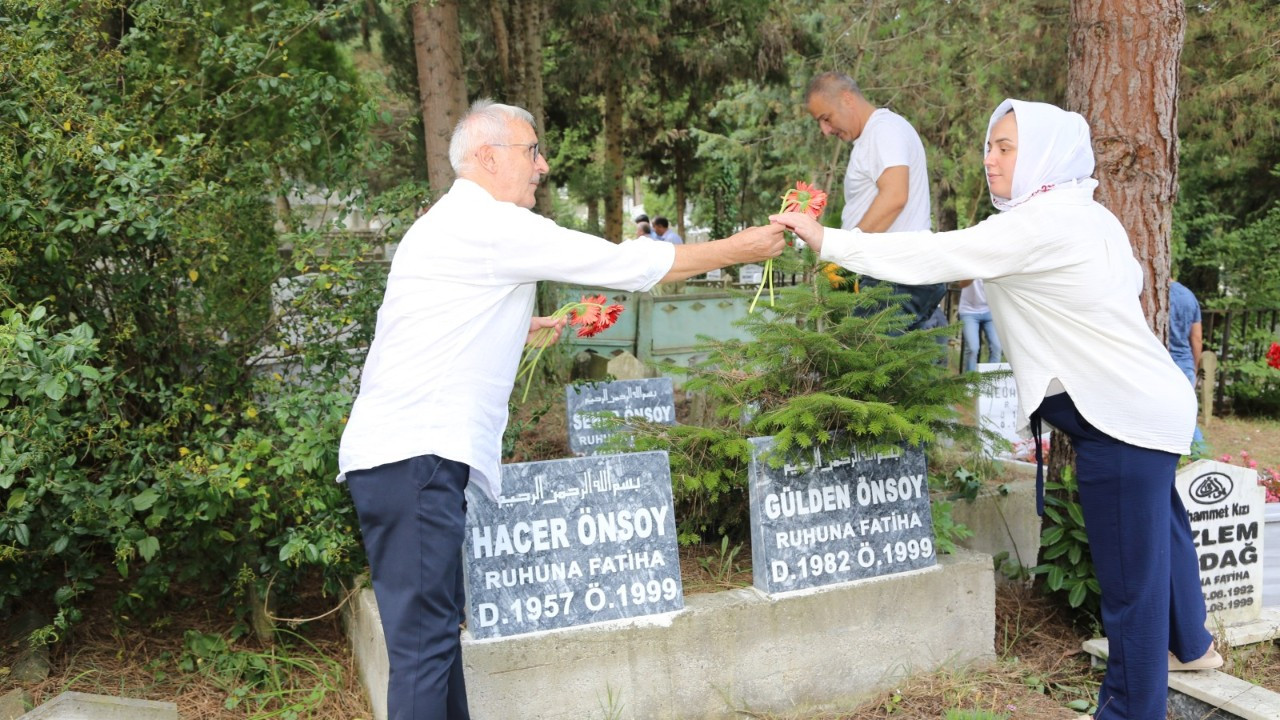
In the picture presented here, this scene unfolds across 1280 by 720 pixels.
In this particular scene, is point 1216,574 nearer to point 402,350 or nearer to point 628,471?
point 628,471

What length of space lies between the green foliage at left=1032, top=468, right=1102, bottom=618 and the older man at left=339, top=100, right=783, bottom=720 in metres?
2.23

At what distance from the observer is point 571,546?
10.7ft

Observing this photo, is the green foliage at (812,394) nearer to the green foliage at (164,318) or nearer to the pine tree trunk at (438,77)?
the green foliage at (164,318)

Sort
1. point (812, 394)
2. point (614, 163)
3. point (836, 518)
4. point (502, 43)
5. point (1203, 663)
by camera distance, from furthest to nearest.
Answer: point (614, 163) < point (502, 43) < point (812, 394) < point (836, 518) < point (1203, 663)

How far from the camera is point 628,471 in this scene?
3.34 metres

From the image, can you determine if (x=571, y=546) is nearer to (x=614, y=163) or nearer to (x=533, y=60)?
(x=533, y=60)

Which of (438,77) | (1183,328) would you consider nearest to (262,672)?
(438,77)

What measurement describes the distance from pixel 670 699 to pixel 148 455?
2063mm

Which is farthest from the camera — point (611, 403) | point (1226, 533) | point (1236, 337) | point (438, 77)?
point (1236, 337)

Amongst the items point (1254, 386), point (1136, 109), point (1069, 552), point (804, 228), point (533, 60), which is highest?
point (533, 60)

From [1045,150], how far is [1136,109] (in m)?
1.26

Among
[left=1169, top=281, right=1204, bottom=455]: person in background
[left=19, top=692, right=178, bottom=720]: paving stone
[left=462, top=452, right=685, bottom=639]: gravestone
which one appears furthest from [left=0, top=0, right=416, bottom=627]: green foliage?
[left=1169, top=281, right=1204, bottom=455]: person in background

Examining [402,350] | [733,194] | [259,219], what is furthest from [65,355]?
[733,194]

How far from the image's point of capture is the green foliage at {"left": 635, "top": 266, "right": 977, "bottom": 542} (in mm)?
3521
